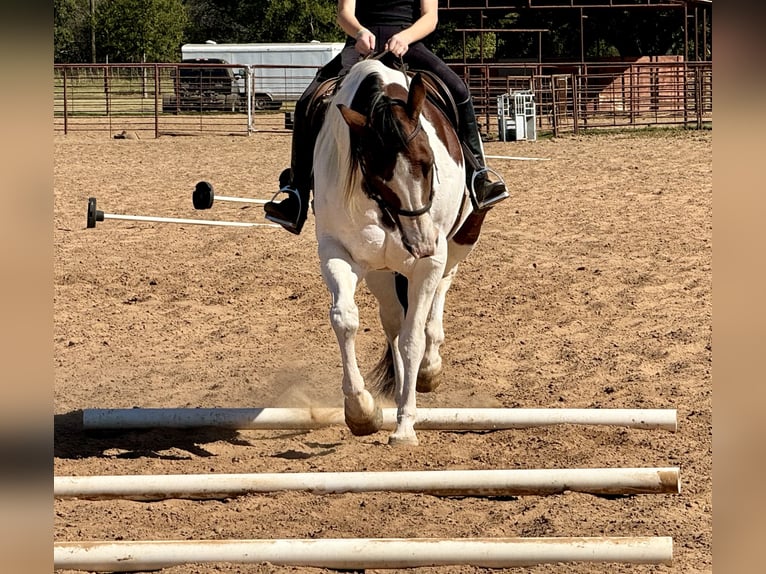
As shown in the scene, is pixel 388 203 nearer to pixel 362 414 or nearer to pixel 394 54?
pixel 394 54

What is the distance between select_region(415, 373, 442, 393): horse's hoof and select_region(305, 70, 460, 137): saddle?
4.94 feet

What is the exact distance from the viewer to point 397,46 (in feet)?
17.2

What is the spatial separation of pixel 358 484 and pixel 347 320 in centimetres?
111

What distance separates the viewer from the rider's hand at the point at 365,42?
17.2 feet

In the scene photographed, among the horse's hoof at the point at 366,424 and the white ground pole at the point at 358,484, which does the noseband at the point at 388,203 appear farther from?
the white ground pole at the point at 358,484

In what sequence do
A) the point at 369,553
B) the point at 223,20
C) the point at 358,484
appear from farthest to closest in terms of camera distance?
the point at 223,20 < the point at 358,484 < the point at 369,553

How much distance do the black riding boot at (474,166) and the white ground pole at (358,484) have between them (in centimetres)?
218

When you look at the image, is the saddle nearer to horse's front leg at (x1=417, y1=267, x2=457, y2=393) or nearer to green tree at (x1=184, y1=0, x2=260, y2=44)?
horse's front leg at (x1=417, y1=267, x2=457, y2=393)

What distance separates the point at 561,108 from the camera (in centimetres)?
2922

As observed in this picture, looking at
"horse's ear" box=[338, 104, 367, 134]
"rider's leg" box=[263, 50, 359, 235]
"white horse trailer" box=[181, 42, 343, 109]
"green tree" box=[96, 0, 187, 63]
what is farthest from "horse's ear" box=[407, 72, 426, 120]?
"green tree" box=[96, 0, 187, 63]

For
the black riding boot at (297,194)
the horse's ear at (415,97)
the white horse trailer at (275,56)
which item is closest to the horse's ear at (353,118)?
the horse's ear at (415,97)

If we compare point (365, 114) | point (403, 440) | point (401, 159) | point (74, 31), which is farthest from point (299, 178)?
point (74, 31)
